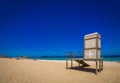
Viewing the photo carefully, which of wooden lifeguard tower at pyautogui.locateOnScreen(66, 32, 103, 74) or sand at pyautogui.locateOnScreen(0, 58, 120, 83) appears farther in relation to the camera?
wooden lifeguard tower at pyautogui.locateOnScreen(66, 32, 103, 74)

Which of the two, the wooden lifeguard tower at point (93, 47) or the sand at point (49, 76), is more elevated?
the wooden lifeguard tower at point (93, 47)

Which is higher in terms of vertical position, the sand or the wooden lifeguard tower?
→ the wooden lifeguard tower

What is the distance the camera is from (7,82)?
7375 mm

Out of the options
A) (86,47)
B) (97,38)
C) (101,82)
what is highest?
(97,38)

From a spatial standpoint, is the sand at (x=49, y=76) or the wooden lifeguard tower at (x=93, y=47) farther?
the wooden lifeguard tower at (x=93, y=47)

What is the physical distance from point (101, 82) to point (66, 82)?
8.63 feet

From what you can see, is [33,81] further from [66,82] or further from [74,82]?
[74,82]

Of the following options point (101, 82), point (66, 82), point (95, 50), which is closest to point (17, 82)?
point (66, 82)

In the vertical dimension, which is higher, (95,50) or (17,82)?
(95,50)

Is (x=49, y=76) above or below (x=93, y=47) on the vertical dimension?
Answer: below

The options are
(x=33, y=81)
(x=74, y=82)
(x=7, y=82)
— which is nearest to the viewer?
(x=7, y=82)

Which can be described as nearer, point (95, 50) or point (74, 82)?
point (74, 82)

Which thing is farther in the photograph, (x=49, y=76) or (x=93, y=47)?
(x=93, y=47)

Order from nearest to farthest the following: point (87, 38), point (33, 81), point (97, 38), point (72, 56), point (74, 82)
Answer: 1. point (33, 81)
2. point (74, 82)
3. point (97, 38)
4. point (87, 38)
5. point (72, 56)
